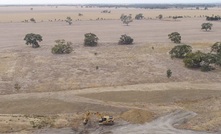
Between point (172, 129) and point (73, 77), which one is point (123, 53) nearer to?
point (73, 77)

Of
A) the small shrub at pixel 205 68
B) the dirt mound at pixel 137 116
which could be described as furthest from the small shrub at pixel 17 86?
the small shrub at pixel 205 68

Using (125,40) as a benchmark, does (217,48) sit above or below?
below

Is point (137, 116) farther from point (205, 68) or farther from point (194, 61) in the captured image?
point (194, 61)

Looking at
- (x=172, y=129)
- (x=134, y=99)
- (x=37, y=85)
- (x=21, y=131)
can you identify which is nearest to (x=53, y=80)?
(x=37, y=85)

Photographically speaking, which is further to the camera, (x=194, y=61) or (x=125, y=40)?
(x=125, y=40)

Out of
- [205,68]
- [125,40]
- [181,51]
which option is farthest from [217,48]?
[125,40]

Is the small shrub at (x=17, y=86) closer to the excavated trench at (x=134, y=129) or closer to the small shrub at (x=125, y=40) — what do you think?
the excavated trench at (x=134, y=129)

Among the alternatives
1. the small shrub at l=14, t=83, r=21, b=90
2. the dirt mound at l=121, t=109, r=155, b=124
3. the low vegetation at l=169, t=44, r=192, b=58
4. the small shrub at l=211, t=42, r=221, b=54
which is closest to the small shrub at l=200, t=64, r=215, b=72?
the low vegetation at l=169, t=44, r=192, b=58
